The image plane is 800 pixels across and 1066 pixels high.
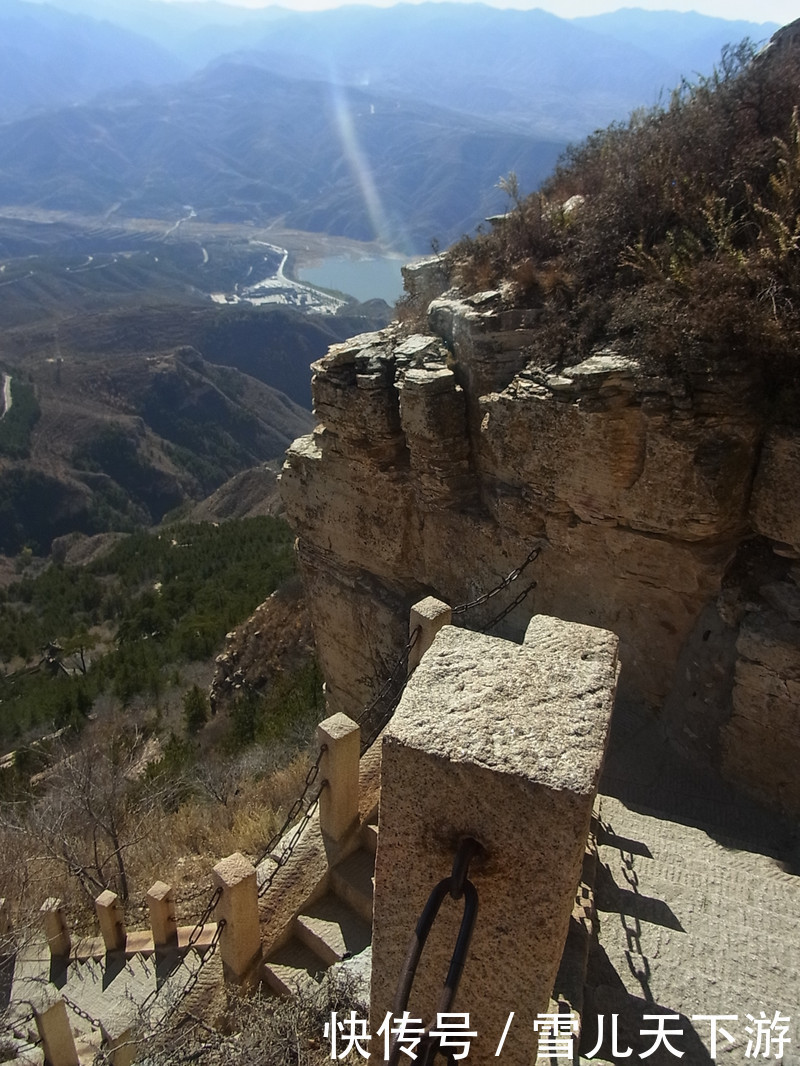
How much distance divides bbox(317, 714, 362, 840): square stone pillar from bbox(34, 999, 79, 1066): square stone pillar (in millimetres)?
2200

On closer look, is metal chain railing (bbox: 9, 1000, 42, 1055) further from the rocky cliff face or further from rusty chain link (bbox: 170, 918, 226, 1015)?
the rocky cliff face

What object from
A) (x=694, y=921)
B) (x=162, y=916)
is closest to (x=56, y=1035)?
(x=162, y=916)

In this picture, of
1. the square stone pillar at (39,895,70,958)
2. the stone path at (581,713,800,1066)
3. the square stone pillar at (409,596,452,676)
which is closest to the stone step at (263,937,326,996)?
the stone path at (581,713,800,1066)

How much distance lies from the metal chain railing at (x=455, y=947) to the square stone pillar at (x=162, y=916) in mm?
4510

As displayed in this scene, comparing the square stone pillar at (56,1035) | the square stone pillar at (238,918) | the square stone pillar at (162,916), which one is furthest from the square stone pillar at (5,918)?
the square stone pillar at (238,918)

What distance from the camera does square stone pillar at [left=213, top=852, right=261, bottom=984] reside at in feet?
15.2

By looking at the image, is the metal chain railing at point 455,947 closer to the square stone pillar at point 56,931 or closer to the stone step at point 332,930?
the stone step at point 332,930

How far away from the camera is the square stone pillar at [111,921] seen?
257 inches

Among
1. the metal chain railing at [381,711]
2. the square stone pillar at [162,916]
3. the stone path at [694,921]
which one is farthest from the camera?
the metal chain railing at [381,711]

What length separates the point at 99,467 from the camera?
5584cm

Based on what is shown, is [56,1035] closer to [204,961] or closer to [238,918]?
[204,961]

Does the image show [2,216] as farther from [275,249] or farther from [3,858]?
[3,858]

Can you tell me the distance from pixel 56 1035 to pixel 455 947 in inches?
175

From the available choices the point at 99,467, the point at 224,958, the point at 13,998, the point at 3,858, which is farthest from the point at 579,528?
the point at 99,467
